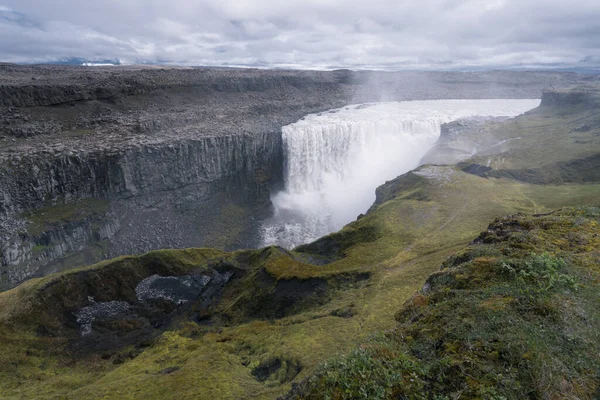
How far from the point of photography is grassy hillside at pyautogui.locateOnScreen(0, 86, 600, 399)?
1320cm

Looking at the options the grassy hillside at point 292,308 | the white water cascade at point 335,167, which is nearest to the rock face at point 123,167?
the white water cascade at point 335,167

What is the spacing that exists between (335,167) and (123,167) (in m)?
49.0

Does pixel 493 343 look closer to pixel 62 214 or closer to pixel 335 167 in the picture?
pixel 62 214

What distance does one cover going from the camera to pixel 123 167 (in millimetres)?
63344

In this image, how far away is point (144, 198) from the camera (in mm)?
67500

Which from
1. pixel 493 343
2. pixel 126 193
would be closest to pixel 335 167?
pixel 126 193

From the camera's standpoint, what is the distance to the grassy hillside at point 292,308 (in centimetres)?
1320

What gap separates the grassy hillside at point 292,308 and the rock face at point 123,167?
69.1ft

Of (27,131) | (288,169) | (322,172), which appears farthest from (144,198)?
(322,172)

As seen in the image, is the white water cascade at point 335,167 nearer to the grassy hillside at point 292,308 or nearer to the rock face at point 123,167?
the rock face at point 123,167

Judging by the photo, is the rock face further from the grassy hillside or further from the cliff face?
the grassy hillside

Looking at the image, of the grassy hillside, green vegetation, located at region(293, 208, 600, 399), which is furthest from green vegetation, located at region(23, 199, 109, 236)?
green vegetation, located at region(293, 208, 600, 399)

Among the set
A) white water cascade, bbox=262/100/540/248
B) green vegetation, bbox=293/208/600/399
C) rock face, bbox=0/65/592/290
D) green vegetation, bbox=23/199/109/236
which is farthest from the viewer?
white water cascade, bbox=262/100/540/248

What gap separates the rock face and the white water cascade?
4834 millimetres
